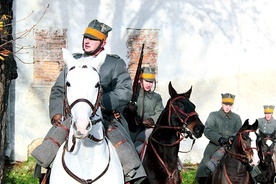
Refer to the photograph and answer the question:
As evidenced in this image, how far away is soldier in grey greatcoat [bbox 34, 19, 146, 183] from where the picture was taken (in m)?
7.32

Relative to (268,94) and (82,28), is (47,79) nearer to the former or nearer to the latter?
(82,28)

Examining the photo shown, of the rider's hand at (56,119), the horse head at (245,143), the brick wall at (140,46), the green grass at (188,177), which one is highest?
the brick wall at (140,46)

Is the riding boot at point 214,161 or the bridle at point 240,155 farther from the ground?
the bridle at point 240,155

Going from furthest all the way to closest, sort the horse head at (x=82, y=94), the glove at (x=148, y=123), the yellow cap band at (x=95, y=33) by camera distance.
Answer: the glove at (x=148, y=123) → the yellow cap band at (x=95, y=33) → the horse head at (x=82, y=94)

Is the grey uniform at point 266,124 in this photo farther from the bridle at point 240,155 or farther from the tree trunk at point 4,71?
the tree trunk at point 4,71

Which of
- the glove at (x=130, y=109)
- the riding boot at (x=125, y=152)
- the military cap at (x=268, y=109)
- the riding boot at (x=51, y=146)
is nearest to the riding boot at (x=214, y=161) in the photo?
the glove at (x=130, y=109)

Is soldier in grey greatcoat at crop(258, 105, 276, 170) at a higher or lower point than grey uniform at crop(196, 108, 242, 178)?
lower

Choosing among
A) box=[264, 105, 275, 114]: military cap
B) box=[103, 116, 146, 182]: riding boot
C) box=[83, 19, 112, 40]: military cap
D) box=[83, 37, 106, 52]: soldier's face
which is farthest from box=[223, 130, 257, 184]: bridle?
box=[264, 105, 275, 114]: military cap

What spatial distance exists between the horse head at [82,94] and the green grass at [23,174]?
8.46 m

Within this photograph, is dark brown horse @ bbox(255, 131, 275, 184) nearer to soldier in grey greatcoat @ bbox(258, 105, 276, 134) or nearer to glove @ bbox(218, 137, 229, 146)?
glove @ bbox(218, 137, 229, 146)

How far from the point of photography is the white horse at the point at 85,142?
6.13 metres

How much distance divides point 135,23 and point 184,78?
179cm

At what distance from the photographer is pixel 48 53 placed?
16.2 meters

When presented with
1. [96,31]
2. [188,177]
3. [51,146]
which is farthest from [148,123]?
[188,177]
